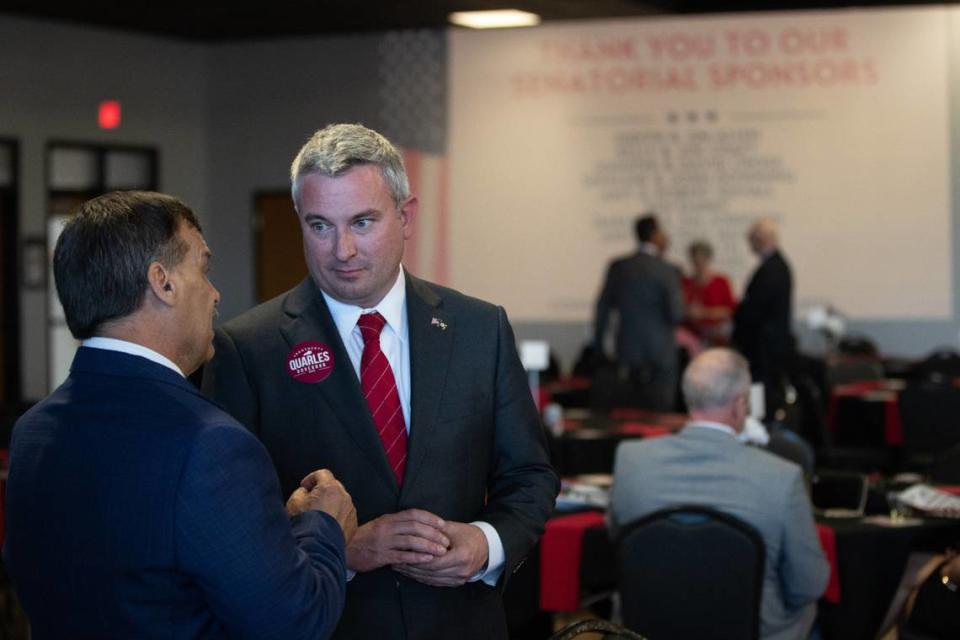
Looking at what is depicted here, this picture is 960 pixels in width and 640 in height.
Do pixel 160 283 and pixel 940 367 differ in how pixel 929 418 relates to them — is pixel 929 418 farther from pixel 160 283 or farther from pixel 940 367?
pixel 160 283

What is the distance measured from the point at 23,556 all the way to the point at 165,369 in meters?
0.32

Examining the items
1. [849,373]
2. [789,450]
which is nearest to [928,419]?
[849,373]

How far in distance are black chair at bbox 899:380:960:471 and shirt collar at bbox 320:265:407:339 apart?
5895mm

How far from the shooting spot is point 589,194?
42.4 ft

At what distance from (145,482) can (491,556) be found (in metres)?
0.70

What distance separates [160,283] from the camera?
187 cm

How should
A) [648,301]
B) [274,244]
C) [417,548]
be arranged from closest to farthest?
[417,548]
[648,301]
[274,244]

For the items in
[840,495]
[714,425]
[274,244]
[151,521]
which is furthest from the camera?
[274,244]

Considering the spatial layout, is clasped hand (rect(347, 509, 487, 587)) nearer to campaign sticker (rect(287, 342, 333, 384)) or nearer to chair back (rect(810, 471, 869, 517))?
campaign sticker (rect(287, 342, 333, 384))

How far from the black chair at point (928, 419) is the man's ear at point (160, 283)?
651cm

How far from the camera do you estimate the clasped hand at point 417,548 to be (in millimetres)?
2186

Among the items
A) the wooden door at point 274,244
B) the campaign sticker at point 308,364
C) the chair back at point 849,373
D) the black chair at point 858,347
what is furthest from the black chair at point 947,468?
the wooden door at point 274,244

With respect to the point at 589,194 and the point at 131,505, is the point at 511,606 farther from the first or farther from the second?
the point at 589,194

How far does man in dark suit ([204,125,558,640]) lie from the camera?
2260 mm
